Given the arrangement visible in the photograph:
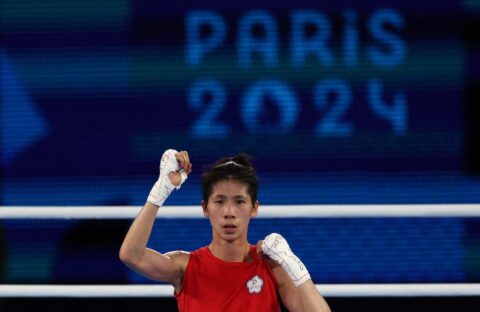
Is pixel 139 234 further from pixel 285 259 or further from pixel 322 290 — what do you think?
pixel 322 290

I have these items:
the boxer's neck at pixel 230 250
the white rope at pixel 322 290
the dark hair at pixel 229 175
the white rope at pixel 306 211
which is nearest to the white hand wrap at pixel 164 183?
the dark hair at pixel 229 175

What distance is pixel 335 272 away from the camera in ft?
13.5

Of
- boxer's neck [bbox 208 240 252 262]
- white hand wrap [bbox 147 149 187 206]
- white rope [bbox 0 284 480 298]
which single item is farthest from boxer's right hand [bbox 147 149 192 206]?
white rope [bbox 0 284 480 298]

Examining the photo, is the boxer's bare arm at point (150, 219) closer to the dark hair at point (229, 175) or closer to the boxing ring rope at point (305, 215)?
the dark hair at point (229, 175)

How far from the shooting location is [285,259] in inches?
110

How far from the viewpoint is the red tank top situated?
281cm

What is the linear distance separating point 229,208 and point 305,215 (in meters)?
0.62

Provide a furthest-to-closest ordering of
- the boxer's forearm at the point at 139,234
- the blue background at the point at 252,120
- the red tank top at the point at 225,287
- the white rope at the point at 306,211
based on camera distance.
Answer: the blue background at the point at 252,120
the white rope at the point at 306,211
the red tank top at the point at 225,287
the boxer's forearm at the point at 139,234

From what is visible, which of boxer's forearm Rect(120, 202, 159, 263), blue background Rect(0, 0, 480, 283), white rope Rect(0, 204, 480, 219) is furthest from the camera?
blue background Rect(0, 0, 480, 283)

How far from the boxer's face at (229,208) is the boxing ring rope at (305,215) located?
1.67 ft

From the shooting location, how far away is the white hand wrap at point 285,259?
2793 mm

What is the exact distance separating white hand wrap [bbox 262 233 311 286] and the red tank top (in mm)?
85

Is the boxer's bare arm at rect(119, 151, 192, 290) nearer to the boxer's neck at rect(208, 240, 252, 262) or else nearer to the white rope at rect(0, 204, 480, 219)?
the boxer's neck at rect(208, 240, 252, 262)

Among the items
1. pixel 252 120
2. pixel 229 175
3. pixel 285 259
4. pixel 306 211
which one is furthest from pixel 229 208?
pixel 252 120
